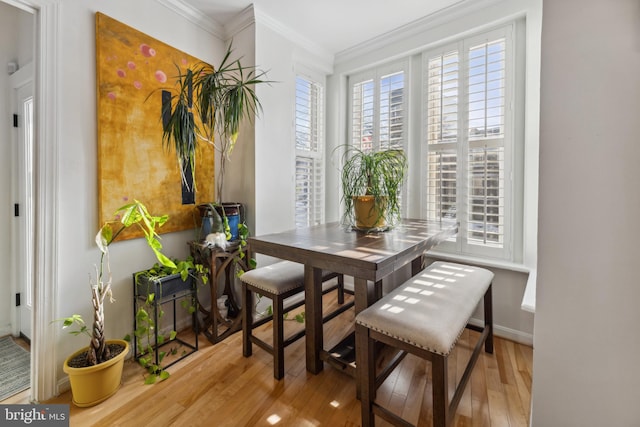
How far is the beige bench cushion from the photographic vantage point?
1157mm

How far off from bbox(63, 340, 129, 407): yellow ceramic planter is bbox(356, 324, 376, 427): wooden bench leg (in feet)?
4.54

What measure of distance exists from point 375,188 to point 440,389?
3.72 feet

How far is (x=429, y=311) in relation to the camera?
1291 mm

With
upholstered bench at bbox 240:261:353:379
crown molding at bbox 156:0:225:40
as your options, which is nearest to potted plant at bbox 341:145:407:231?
upholstered bench at bbox 240:261:353:379

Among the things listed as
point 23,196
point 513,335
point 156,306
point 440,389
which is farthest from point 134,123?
point 513,335

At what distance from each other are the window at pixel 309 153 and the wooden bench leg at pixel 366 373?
1.70 metres

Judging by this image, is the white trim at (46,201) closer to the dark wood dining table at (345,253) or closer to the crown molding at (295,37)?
the dark wood dining table at (345,253)

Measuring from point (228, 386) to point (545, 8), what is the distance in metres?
2.20

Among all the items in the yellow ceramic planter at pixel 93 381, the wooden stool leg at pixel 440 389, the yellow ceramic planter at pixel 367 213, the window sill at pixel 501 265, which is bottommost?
the yellow ceramic planter at pixel 93 381

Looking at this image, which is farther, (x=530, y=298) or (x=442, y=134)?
(x=442, y=134)

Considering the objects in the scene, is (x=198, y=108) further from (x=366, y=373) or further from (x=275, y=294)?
(x=366, y=373)

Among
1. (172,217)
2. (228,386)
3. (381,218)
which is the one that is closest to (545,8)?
(381,218)

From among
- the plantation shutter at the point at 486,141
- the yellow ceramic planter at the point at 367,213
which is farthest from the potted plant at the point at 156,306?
the plantation shutter at the point at 486,141

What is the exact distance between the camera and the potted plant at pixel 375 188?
181 centimetres
